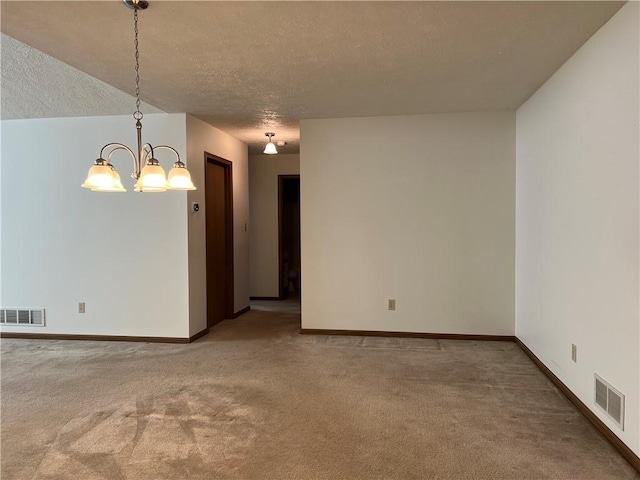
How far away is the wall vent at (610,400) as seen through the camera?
2.49 meters

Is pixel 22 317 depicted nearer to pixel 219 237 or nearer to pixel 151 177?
pixel 219 237

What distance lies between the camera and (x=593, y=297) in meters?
2.84

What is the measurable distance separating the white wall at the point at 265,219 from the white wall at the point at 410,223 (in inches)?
99.3

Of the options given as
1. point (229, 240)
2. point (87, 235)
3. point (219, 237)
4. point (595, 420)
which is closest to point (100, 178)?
point (87, 235)

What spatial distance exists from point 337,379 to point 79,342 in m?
2.97

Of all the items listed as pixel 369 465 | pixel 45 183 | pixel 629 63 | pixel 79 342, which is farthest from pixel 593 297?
pixel 45 183

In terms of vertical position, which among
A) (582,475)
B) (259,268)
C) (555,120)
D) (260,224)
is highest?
(555,120)

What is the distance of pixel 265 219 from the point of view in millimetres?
7695

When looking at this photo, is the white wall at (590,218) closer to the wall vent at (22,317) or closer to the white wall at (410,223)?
the white wall at (410,223)

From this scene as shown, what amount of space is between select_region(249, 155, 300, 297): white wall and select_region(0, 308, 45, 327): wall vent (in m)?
3.32

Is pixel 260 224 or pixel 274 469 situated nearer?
pixel 274 469

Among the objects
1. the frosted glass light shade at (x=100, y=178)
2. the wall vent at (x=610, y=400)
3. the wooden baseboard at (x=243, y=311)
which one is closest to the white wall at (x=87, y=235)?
the wooden baseboard at (x=243, y=311)

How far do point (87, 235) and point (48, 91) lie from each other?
1.51 metres

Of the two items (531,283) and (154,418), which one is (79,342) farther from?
(531,283)
